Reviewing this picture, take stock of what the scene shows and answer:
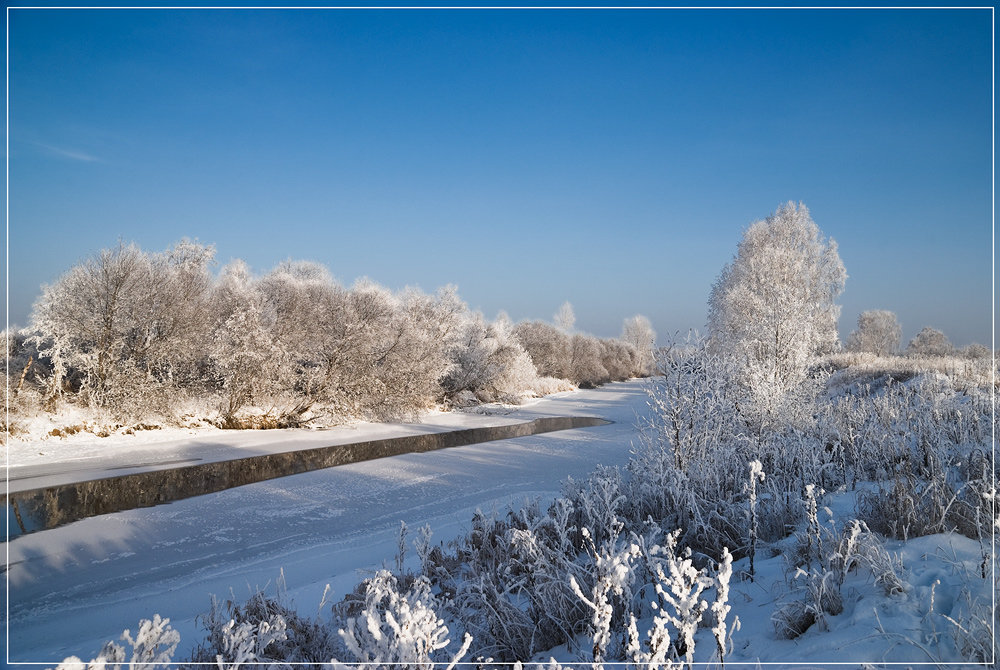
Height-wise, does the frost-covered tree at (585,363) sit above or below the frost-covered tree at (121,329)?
below

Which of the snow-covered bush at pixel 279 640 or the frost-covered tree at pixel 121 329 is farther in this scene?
the frost-covered tree at pixel 121 329

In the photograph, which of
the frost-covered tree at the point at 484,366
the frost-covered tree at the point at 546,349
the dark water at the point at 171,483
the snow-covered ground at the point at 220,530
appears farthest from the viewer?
the frost-covered tree at the point at 546,349

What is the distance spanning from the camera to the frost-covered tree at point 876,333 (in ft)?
125

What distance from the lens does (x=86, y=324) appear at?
14586 mm

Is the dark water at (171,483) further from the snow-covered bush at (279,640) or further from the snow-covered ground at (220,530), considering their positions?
the snow-covered bush at (279,640)

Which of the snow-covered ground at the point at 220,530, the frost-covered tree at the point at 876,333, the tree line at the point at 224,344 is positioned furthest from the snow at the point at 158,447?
the frost-covered tree at the point at 876,333

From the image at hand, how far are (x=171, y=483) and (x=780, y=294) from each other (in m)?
13.3

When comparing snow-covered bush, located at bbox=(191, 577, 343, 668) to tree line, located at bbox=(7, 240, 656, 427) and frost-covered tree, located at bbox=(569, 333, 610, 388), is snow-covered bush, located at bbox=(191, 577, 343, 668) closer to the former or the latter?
tree line, located at bbox=(7, 240, 656, 427)

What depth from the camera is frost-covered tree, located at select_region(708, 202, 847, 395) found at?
1188 cm

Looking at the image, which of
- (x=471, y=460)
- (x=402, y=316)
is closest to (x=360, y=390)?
(x=402, y=316)

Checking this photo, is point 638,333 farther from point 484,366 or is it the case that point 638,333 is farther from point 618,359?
point 484,366

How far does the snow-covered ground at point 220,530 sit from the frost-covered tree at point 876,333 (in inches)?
1339

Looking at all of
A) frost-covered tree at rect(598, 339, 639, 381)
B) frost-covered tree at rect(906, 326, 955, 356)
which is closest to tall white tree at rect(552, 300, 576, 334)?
frost-covered tree at rect(598, 339, 639, 381)

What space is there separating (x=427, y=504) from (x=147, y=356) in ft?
38.2
